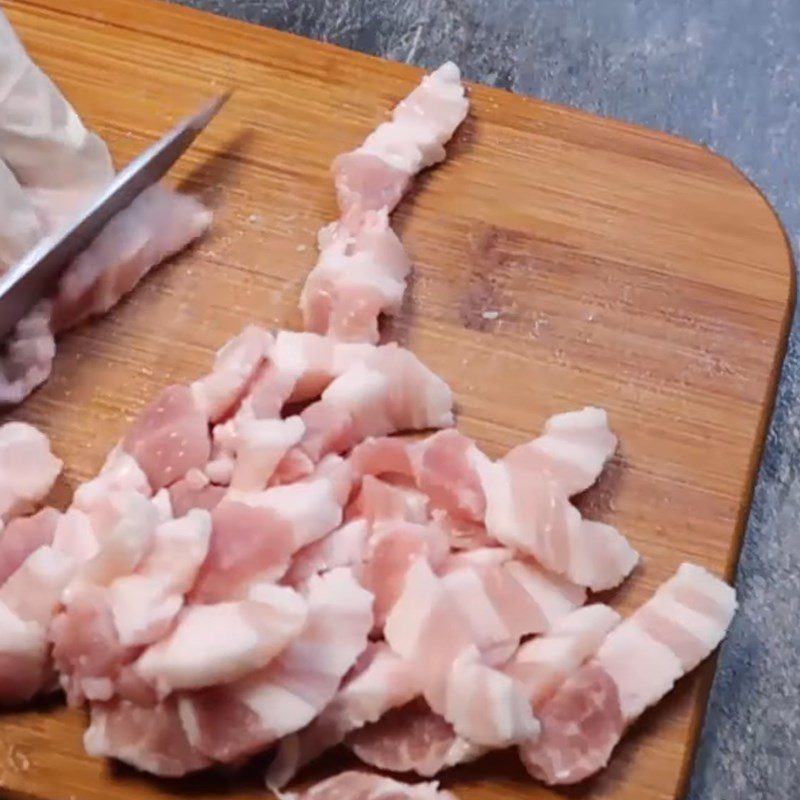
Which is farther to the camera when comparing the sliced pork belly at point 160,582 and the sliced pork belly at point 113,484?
the sliced pork belly at point 113,484

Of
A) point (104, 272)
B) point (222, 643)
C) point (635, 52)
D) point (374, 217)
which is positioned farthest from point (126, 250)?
point (635, 52)

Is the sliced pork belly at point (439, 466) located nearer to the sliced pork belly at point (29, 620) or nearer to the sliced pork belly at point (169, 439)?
the sliced pork belly at point (169, 439)

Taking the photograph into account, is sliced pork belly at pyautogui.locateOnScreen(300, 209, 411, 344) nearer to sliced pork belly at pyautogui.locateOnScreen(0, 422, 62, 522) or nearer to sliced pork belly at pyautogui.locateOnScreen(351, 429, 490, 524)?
sliced pork belly at pyautogui.locateOnScreen(351, 429, 490, 524)

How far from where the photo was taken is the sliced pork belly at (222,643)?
3.53ft

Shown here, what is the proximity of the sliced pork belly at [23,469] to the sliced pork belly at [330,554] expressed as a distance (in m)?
0.26

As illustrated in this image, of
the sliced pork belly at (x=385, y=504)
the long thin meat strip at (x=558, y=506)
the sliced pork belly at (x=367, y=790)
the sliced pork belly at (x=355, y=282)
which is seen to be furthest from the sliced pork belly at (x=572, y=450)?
the sliced pork belly at (x=367, y=790)

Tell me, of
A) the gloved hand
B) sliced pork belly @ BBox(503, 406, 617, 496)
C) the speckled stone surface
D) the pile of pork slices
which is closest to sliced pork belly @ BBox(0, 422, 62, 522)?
the pile of pork slices

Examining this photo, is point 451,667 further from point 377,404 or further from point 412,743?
point 377,404

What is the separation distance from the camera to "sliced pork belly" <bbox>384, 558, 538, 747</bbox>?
44.0 inches

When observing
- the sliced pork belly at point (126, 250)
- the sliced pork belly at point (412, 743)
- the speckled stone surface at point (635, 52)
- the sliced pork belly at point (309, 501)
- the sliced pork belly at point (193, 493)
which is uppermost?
the speckled stone surface at point (635, 52)

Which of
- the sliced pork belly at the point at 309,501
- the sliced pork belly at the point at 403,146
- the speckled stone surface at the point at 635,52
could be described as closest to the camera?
the sliced pork belly at the point at 309,501

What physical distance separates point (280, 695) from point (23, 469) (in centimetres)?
35

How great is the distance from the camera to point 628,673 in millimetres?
1190

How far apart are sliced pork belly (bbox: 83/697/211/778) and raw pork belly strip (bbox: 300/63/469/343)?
1.42 ft
